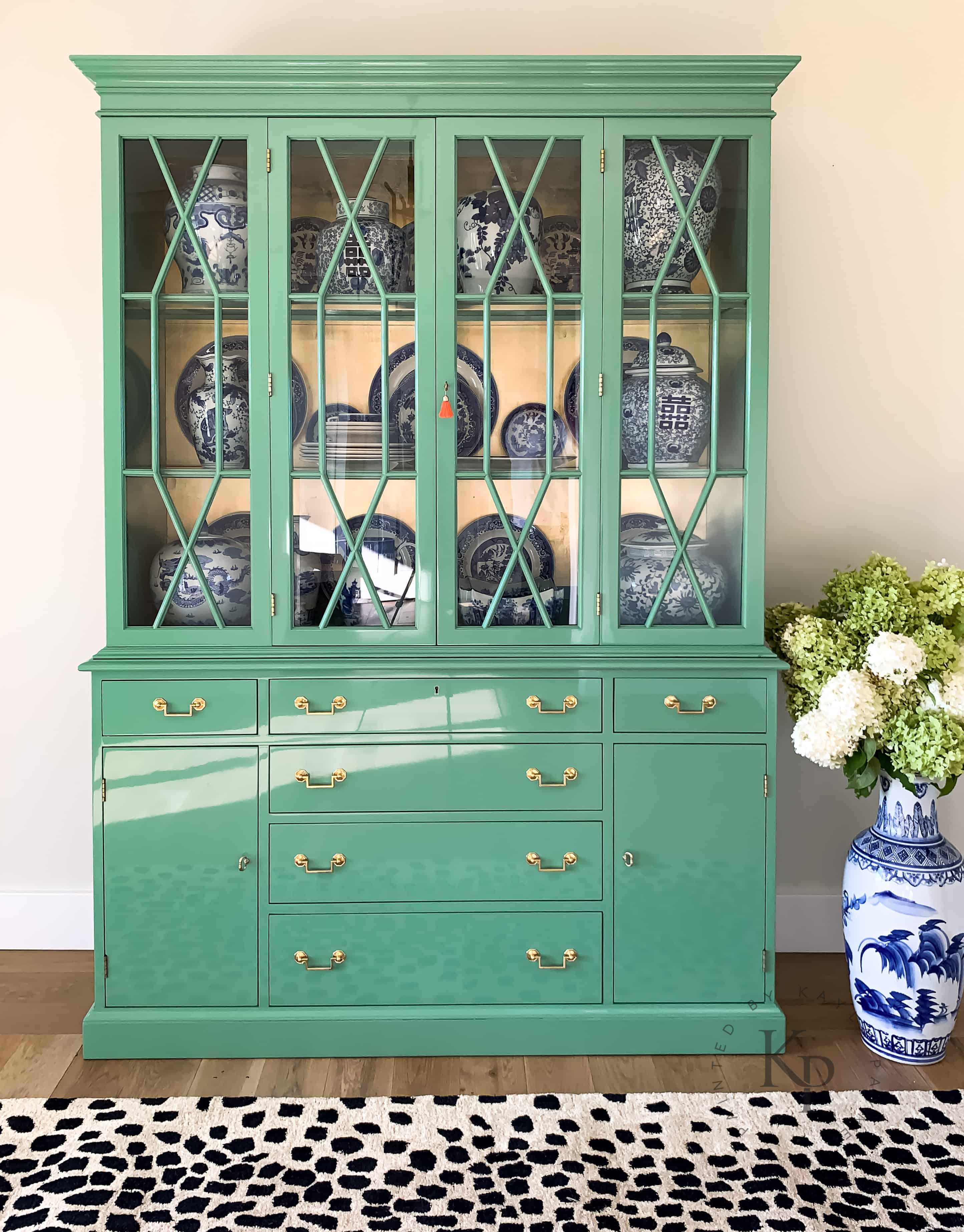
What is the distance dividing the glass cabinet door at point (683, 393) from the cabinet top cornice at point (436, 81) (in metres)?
0.09

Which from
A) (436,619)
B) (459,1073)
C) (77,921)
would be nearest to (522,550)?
(436,619)

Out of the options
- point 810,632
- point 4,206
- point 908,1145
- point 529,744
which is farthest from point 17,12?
point 908,1145

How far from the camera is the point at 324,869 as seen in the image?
6.94 feet

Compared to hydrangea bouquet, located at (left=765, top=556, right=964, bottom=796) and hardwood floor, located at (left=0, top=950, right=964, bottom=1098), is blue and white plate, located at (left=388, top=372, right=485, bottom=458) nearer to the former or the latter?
hydrangea bouquet, located at (left=765, top=556, right=964, bottom=796)

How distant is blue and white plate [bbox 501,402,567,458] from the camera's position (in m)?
2.12

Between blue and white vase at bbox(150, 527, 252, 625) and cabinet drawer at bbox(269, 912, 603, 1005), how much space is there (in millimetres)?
740

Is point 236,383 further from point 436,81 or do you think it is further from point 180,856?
point 180,856

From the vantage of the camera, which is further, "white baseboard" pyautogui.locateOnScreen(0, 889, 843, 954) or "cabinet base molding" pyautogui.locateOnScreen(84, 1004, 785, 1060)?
"white baseboard" pyautogui.locateOnScreen(0, 889, 843, 954)

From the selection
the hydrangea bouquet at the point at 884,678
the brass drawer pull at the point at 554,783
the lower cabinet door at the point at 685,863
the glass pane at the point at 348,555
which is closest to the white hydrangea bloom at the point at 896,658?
the hydrangea bouquet at the point at 884,678

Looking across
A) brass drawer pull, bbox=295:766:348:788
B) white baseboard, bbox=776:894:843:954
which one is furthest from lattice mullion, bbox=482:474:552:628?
white baseboard, bbox=776:894:843:954

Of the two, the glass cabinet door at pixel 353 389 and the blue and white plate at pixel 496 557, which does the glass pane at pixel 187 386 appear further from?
the blue and white plate at pixel 496 557

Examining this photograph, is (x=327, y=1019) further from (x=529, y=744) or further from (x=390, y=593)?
(x=390, y=593)

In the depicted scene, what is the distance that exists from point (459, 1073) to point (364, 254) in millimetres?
1906

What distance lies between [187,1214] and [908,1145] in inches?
56.4
